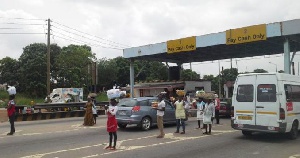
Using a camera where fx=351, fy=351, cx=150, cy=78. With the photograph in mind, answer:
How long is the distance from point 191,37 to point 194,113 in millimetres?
5611

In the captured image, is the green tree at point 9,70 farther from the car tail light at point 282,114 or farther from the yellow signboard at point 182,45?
the car tail light at point 282,114

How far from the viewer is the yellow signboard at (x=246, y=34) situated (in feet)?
72.3

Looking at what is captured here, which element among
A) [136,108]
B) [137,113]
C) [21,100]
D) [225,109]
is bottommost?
[225,109]

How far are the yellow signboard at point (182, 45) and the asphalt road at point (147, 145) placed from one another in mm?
12287

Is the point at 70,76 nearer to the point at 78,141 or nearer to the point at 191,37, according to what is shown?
the point at 191,37

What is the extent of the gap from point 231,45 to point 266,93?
15.0 metres

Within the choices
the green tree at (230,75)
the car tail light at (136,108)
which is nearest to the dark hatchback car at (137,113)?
the car tail light at (136,108)

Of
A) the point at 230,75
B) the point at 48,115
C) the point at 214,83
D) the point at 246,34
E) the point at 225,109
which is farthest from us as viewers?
the point at 214,83

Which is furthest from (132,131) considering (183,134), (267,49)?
(267,49)

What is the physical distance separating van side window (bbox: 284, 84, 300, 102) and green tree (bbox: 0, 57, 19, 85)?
2167 inches

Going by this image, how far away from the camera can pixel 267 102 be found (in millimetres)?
12117

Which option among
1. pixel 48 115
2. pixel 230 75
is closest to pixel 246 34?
pixel 48 115

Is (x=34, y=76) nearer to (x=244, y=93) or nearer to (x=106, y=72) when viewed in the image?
(x=106, y=72)

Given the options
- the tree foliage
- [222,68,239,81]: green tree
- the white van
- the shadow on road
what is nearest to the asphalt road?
the shadow on road
